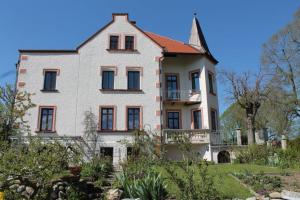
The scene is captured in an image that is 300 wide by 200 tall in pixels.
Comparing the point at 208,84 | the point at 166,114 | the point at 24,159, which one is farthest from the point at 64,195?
the point at 208,84

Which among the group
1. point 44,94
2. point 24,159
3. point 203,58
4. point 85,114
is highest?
point 203,58

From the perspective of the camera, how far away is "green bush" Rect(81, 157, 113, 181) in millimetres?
15250

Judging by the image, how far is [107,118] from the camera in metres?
22.0

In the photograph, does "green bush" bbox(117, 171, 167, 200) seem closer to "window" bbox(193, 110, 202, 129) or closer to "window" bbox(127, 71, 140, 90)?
"window" bbox(127, 71, 140, 90)

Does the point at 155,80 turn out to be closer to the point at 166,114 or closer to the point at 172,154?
the point at 166,114

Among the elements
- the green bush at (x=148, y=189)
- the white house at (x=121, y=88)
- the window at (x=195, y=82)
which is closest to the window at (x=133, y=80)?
the white house at (x=121, y=88)

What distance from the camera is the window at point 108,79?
74.9 feet

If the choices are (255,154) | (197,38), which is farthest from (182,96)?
(255,154)

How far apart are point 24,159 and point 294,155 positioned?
16439 millimetres

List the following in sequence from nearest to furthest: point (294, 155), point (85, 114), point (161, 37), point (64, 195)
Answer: point (64, 195) → point (294, 155) → point (85, 114) → point (161, 37)

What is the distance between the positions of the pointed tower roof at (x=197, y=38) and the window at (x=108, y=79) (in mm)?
8193

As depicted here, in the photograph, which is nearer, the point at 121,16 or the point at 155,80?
the point at 155,80

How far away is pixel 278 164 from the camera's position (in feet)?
56.7

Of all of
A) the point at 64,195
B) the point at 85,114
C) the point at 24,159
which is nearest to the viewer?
the point at 24,159
